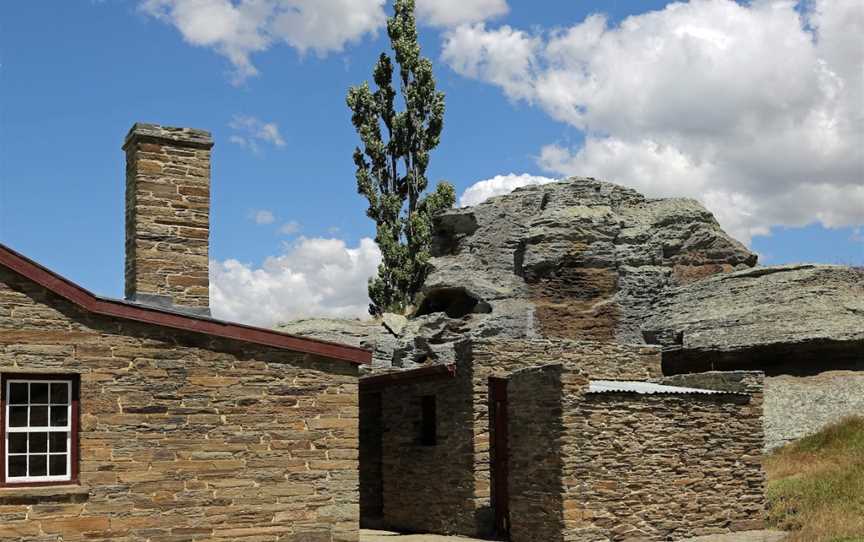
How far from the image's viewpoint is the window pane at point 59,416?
43.9 ft

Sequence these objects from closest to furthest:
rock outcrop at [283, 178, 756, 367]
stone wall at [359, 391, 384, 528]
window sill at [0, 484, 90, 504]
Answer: window sill at [0, 484, 90, 504] < stone wall at [359, 391, 384, 528] < rock outcrop at [283, 178, 756, 367]

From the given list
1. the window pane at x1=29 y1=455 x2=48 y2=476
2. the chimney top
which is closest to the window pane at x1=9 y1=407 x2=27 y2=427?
the window pane at x1=29 y1=455 x2=48 y2=476

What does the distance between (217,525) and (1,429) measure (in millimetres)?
3251

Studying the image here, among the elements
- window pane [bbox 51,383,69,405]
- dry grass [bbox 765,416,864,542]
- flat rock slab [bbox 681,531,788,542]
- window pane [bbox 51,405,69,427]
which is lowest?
flat rock slab [bbox 681,531,788,542]

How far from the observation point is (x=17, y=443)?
13109 millimetres

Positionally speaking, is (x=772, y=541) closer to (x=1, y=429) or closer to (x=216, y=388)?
(x=216, y=388)

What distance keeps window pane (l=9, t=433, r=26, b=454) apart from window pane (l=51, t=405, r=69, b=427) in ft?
1.37

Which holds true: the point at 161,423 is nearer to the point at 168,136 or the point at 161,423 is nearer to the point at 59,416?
the point at 59,416

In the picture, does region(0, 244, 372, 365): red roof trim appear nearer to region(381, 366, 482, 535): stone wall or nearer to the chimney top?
the chimney top

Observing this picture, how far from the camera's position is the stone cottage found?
13.2m

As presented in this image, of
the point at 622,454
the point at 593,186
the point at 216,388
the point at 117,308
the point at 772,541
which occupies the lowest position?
the point at 772,541

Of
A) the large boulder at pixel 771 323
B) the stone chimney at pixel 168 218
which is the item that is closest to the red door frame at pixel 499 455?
the stone chimney at pixel 168 218

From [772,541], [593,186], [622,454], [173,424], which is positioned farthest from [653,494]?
[593,186]

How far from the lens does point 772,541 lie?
52.6 ft
